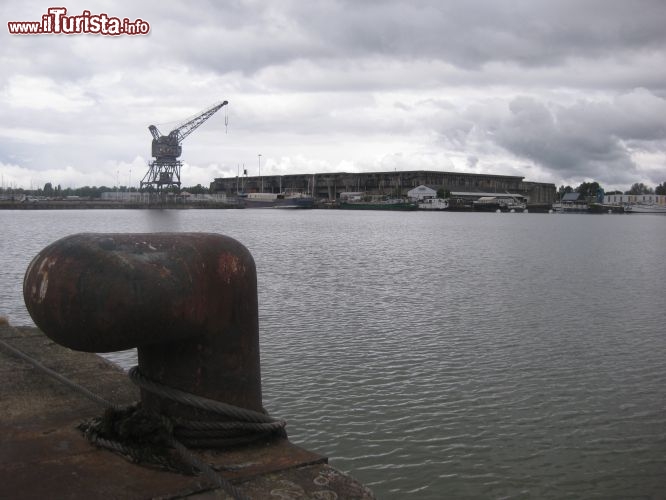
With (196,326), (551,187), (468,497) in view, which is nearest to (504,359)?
(468,497)

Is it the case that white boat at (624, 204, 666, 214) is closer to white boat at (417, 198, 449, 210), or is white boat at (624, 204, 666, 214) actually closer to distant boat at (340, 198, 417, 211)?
white boat at (417, 198, 449, 210)

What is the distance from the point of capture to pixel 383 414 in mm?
7660

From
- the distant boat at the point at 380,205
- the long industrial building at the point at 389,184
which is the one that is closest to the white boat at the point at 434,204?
the distant boat at the point at 380,205

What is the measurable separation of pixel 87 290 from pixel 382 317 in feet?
36.6

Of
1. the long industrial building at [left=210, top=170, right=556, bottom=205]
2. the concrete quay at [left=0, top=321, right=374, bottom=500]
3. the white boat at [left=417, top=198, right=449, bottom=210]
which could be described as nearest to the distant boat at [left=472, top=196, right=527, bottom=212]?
the white boat at [left=417, top=198, right=449, bottom=210]

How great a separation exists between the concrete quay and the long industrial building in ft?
497

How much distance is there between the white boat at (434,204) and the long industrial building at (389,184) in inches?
679

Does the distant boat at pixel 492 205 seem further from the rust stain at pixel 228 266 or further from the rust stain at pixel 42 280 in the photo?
the rust stain at pixel 42 280

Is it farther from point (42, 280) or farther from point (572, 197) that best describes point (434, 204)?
point (42, 280)

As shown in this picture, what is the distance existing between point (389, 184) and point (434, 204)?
27.2 m

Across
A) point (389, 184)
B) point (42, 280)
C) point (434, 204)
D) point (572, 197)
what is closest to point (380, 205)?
point (434, 204)

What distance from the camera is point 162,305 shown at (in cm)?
293

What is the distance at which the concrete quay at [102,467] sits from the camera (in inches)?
108

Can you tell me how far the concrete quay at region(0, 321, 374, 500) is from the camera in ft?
8.98
